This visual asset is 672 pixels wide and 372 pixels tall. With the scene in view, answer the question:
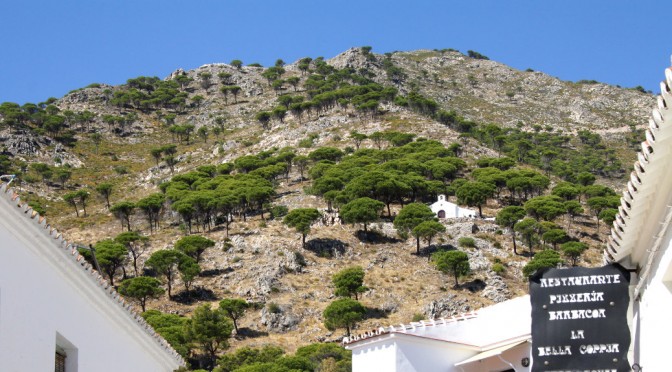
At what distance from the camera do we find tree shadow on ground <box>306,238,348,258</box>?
8138cm

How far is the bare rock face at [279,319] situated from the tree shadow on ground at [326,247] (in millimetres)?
12217

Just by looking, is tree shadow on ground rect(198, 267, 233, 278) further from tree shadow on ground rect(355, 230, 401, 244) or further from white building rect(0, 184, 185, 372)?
white building rect(0, 184, 185, 372)

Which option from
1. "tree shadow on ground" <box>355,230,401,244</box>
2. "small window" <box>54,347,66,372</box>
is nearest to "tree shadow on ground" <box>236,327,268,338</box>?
"tree shadow on ground" <box>355,230,401,244</box>

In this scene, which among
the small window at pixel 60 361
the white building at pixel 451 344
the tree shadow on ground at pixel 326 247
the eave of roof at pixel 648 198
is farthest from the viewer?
the tree shadow on ground at pixel 326 247

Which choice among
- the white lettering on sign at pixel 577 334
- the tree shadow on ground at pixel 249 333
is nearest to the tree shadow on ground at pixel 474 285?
the tree shadow on ground at pixel 249 333

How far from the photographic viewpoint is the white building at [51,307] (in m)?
14.6

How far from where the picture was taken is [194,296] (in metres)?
75.8

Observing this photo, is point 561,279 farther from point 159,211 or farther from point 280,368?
point 159,211

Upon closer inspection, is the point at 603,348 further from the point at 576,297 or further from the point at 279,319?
the point at 279,319

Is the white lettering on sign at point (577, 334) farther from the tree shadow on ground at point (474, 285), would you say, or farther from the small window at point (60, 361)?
the tree shadow on ground at point (474, 285)

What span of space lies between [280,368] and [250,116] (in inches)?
4110

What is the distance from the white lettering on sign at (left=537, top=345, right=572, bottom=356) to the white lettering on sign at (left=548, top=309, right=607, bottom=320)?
37 cm

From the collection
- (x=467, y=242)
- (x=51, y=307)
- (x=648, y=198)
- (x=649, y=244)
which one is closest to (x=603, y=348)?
(x=649, y=244)

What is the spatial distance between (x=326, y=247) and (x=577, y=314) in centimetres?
7108
